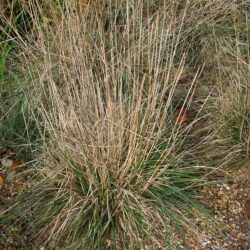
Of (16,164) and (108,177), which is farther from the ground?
(108,177)

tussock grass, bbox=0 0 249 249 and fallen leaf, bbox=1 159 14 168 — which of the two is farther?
fallen leaf, bbox=1 159 14 168

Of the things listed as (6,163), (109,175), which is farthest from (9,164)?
(109,175)

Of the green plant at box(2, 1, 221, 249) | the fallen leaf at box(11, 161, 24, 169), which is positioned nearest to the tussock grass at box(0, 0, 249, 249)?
the green plant at box(2, 1, 221, 249)

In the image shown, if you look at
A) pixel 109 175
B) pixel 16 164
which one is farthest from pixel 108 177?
pixel 16 164

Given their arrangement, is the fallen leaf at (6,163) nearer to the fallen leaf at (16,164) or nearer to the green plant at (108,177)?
the fallen leaf at (16,164)

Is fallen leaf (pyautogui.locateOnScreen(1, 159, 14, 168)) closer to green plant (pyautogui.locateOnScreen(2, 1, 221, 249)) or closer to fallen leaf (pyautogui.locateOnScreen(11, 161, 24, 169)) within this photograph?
fallen leaf (pyautogui.locateOnScreen(11, 161, 24, 169))

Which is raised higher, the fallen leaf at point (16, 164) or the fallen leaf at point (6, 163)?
the fallen leaf at point (6, 163)

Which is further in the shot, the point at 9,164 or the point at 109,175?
the point at 9,164

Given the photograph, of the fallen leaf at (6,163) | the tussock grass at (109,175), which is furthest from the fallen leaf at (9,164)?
the tussock grass at (109,175)

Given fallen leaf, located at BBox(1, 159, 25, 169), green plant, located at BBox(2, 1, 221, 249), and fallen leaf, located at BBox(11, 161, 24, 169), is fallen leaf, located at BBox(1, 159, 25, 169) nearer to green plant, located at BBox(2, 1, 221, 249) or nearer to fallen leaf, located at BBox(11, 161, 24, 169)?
fallen leaf, located at BBox(11, 161, 24, 169)

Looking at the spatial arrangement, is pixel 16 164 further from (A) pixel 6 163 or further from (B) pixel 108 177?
(B) pixel 108 177

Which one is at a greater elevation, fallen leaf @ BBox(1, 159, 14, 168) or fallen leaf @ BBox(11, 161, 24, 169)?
fallen leaf @ BBox(1, 159, 14, 168)

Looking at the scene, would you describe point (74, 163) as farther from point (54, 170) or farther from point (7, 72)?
point (7, 72)

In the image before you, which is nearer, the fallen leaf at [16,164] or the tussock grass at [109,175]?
the tussock grass at [109,175]
